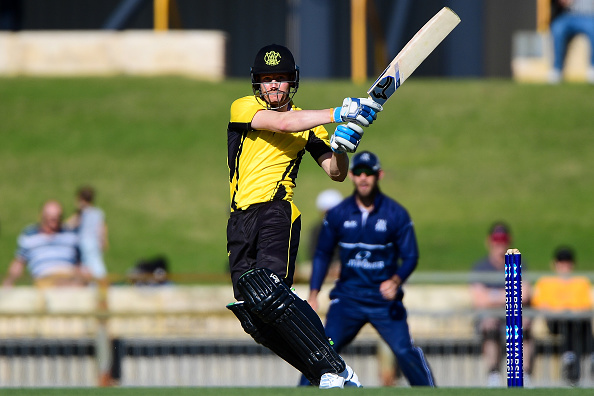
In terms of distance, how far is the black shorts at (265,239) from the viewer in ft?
20.8

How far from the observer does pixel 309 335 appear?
6.18m

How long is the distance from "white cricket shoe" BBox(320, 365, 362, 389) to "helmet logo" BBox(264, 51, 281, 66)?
1779 millimetres

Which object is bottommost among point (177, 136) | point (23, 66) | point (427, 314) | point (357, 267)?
point (427, 314)

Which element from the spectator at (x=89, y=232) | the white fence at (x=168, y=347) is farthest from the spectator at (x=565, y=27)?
the spectator at (x=89, y=232)

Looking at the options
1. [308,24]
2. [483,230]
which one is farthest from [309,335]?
[308,24]

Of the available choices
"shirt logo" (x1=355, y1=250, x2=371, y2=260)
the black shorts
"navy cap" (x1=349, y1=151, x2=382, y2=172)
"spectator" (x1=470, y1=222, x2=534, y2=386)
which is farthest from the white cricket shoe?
"spectator" (x1=470, y1=222, x2=534, y2=386)

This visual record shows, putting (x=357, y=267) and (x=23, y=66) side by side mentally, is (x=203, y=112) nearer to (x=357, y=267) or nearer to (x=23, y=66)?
(x=23, y=66)

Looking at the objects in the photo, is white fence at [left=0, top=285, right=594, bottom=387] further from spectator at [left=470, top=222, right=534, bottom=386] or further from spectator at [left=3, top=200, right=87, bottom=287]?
spectator at [left=3, top=200, right=87, bottom=287]

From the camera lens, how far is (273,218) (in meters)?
6.35

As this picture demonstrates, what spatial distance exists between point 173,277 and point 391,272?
4.53 meters

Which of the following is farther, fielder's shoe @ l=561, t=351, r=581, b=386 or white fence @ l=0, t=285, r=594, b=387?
white fence @ l=0, t=285, r=594, b=387
